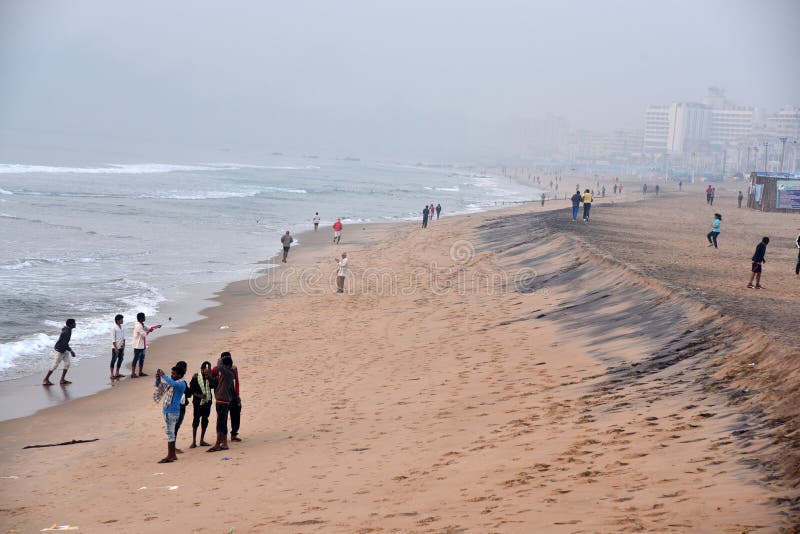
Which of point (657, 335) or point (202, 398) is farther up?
point (657, 335)

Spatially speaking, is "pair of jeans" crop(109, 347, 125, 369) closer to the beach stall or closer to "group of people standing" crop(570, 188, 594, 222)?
"group of people standing" crop(570, 188, 594, 222)

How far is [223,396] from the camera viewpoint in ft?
32.5

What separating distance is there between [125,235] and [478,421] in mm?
29973

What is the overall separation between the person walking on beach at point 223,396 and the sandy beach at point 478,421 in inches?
12.8

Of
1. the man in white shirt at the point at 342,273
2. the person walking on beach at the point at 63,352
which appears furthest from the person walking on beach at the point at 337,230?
the person walking on beach at the point at 63,352

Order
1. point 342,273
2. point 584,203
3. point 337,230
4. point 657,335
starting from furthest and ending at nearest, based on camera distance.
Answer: point 337,230
point 584,203
point 342,273
point 657,335

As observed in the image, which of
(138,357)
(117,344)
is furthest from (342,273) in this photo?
(117,344)

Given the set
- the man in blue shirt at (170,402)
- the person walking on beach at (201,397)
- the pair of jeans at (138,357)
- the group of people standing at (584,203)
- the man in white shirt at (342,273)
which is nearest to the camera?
the man in blue shirt at (170,402)

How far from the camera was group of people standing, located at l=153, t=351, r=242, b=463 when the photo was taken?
9578 mm

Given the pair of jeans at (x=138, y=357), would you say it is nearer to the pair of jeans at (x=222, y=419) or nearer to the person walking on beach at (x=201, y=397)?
the person walking on beach at (x=201, y=397)

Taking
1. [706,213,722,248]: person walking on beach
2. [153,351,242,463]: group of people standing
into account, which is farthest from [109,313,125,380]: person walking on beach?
[706,213,722,248]: person walking on beach

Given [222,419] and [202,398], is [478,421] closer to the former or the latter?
[222,419]

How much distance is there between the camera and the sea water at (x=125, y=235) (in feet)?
60.8

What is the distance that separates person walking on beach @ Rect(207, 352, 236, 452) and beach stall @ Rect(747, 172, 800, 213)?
1565 inches
